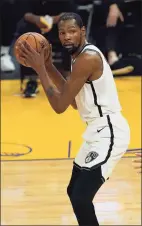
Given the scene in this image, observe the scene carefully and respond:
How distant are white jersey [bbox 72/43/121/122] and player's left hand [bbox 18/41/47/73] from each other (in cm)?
26

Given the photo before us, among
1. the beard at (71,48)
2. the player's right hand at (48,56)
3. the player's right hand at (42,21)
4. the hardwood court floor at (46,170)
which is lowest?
the hardwood court floor at (46,170)

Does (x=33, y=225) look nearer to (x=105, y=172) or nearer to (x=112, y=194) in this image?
(x=112, y=194)

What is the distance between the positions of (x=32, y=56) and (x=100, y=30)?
7.15 meters

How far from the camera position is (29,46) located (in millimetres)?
3480

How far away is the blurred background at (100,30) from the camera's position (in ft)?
32.3

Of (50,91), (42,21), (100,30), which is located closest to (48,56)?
(50,91)

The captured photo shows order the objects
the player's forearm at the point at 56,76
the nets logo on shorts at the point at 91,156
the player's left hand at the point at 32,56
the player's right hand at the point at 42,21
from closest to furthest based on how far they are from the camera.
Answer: the player's left hand at the point at 32,56 → the nets logo on shorts at the point at 91,156 → the player's forearm at the point at 56,76 → the player's right hand at the point at 42,21

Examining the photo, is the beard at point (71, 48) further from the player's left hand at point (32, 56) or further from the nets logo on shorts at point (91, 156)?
the nets logo on shorts at point (91, 156)

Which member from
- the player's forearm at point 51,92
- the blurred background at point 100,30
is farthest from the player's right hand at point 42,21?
the player's forearm at point 51,92

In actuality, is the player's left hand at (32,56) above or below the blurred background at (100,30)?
above

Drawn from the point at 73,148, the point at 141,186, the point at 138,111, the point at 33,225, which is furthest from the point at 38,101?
the point at 33,225

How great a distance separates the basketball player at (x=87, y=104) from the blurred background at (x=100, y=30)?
5888 mm

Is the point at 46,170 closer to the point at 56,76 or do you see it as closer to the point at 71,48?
the point at 56,76

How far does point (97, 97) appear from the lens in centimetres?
353
